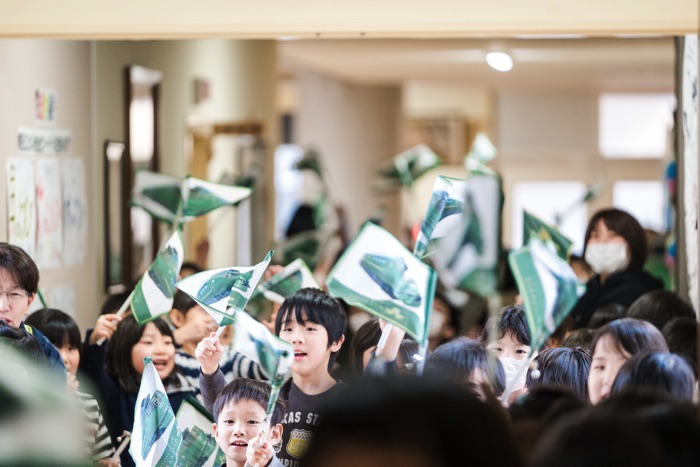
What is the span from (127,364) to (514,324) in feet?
4.11

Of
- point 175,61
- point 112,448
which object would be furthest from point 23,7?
point 175,61

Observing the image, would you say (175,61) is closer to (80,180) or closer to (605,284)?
(80,180)

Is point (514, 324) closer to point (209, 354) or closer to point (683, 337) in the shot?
point (683, 337)

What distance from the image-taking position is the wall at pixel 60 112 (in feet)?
12.7

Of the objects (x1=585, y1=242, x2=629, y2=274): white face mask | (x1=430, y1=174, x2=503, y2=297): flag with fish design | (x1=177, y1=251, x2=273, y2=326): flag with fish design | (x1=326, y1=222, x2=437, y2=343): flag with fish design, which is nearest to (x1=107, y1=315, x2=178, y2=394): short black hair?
(x1=177, y1=251, x2=273, y2=326): flag with fish design

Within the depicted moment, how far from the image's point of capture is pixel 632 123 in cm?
1253

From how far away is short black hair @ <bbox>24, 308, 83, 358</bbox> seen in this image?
128 inches

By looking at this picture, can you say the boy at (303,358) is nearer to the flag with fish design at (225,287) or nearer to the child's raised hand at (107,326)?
the flag with fish design at (225,287)

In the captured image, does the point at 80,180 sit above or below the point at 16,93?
below

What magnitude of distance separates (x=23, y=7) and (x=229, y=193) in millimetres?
1017

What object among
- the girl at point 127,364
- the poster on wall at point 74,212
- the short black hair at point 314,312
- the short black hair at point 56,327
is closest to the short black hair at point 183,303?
the girl at point 127,364

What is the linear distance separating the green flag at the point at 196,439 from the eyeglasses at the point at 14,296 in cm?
56

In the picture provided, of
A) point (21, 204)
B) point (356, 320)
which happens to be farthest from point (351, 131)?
point (21, 204)

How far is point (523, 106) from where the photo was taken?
1238cm
